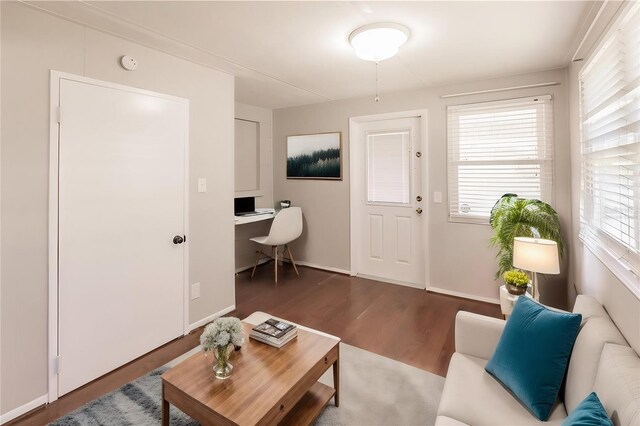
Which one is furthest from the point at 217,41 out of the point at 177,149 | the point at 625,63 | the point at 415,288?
the point at 415,288

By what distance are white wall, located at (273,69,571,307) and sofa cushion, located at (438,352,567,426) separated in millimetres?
2142

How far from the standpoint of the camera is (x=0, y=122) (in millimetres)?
1807

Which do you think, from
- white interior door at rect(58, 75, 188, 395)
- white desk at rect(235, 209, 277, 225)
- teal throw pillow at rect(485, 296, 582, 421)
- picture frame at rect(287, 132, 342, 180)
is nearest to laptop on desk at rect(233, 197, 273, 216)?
white desk at rect(235, 209, 277, 225)

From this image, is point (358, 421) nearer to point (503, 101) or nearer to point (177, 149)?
point (177, 149)

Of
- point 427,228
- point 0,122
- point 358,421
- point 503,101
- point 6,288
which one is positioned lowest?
point 358,421

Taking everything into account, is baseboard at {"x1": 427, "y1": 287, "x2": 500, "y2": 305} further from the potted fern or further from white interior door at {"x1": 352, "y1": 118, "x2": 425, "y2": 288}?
the potted fern

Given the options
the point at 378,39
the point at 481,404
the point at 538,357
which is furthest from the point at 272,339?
the point at 378,39

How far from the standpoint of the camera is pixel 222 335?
1.53 meters

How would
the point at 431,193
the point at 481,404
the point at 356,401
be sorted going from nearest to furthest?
the point at 481,404, the point at 356,401, the point at 431,193

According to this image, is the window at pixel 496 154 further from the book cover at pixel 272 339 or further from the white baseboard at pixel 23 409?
the white baseboard at pixel 23 409

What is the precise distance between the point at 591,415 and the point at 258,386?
4.03 feet

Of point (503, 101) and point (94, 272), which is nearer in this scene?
point (94, 272)

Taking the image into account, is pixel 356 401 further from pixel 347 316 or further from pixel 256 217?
pixel 256 217

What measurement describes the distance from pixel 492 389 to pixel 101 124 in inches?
109
